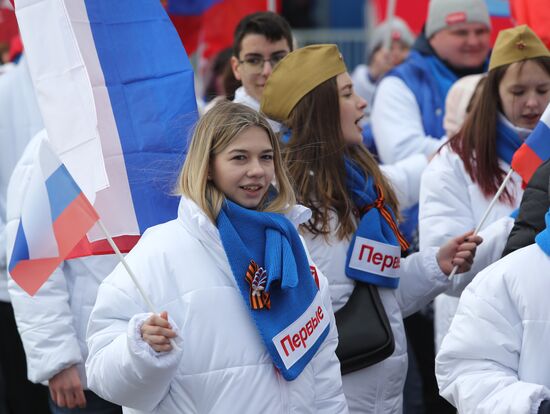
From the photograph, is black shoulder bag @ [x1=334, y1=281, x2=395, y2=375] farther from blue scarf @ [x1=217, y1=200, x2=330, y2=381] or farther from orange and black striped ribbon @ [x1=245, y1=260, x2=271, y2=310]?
orange and black striped ribbon @ [x1=245, y1=260, x2=271, y2=310]

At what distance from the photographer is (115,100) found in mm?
4535

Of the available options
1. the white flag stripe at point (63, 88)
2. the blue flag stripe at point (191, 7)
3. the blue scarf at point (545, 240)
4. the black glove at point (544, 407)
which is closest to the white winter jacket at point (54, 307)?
the white flag stripe at point (63, 88)

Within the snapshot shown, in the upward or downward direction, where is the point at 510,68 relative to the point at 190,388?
upward

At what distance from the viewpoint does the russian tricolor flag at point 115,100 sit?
159 inches

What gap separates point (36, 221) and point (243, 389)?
840 mm

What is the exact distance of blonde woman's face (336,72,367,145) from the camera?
483 centimetres

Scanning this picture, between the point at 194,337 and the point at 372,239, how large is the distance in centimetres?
118

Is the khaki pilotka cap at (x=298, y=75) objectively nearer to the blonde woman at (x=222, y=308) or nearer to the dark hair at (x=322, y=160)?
the dark hair at (x=322, y=160)

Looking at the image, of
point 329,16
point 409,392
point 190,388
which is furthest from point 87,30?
point 329,16

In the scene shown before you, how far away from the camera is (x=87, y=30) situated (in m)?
4.50

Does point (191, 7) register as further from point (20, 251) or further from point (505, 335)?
point (505, 335)

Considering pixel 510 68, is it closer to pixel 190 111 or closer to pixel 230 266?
pixel 190 111

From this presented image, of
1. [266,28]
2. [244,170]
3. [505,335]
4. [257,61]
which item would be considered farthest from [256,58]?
[505,335]

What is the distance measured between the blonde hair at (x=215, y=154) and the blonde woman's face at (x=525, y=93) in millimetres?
1439
